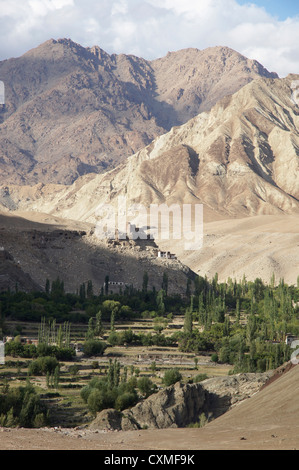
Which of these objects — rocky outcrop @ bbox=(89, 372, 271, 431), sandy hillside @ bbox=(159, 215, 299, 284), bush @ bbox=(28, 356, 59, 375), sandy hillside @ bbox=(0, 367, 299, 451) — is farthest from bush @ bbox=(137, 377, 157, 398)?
sandy hillside @ bbox=(159, 215, 299, 284)

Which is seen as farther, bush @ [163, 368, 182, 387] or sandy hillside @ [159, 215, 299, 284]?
sandy hillside @ [159, 215, 299, 284]

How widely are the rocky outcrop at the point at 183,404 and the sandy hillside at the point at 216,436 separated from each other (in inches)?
156

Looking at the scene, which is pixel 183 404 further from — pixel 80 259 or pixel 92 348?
pixel 80 259

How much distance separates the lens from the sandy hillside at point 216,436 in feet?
76.0

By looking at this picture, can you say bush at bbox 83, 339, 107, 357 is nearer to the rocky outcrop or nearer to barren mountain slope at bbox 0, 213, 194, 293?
the rocky outcrop

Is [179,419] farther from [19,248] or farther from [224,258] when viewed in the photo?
[224,258]

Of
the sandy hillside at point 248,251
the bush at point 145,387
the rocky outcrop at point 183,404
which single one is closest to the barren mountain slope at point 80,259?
the sandy hillside at point 248,251

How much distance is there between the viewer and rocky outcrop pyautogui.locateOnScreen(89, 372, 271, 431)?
3500cm

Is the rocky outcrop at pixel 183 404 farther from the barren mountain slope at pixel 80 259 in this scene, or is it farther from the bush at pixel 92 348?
the barren mountain slope at pixel 80 259

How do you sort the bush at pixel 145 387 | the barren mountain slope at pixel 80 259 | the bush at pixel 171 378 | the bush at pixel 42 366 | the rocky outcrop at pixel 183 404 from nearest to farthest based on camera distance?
the rocky outcrop at pixel 183 404
the bush at pixel 145 387
the bush at pixel 171 378
the bush at pixel 42 366
the barren mountain slope at pixel 80 259

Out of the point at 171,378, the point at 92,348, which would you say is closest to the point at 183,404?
the point at 171,378

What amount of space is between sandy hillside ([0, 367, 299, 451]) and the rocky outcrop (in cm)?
397
